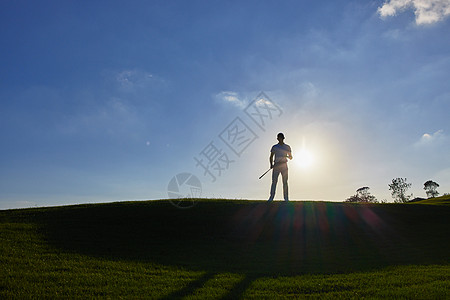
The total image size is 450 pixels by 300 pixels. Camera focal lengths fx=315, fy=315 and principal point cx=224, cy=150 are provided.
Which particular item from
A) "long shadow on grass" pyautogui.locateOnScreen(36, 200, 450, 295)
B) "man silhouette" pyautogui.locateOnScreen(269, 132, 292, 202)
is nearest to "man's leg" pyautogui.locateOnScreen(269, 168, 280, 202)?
"man silhouette" pyautogui.locateOnScreen(269, 132, 292, 202)

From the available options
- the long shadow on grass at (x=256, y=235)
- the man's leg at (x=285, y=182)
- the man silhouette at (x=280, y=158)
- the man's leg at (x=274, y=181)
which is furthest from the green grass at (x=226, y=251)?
the man silhouette at (x=280, y=158)

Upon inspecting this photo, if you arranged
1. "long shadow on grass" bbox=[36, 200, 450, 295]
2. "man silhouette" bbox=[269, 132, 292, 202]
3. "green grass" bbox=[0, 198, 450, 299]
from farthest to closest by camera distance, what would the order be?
"man silhouette" bbox=[269, 132, 292, 202]
"long shadow on grass" bbox=[36, 200, 450, 295]
"green grass" bbox=[0, 198, 450, 299]

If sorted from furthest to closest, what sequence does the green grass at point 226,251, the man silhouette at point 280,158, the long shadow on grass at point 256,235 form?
1. the man silhouette at point 280,158
2. the long shadow on grass at point 256,235
3. the green grass at point 226,251

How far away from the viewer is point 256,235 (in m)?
18.4

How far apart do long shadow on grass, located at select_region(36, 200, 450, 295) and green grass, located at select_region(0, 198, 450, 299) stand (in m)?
0.06

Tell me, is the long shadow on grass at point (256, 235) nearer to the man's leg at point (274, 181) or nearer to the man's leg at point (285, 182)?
the man's leg at point (285, 182)

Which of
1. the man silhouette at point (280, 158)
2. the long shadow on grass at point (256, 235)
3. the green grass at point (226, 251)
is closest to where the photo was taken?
the green grass at point (226, 251)

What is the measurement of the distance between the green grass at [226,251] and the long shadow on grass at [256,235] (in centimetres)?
6

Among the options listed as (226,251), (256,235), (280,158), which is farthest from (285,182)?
(226,251)

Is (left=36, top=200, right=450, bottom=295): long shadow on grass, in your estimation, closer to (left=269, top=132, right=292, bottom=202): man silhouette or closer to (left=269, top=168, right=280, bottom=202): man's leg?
(left=269, top=168, right=280, bottom=202): man's leg

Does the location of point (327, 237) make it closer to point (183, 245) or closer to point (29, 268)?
point (183, 245)

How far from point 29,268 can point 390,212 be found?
2278 cm

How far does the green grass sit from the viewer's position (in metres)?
9.55

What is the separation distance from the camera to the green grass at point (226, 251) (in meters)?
9.55
